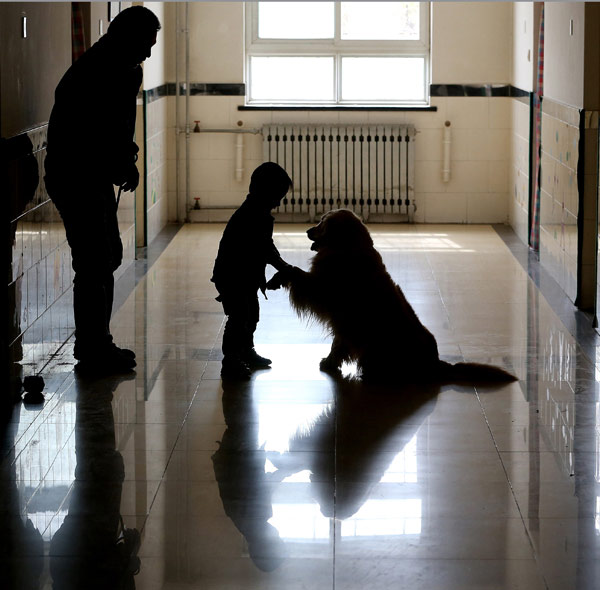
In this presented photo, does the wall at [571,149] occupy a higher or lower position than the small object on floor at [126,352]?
higher

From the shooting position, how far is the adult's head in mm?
4707

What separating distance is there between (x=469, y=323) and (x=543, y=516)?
2905mm

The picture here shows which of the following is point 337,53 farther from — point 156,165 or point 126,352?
point 126,352

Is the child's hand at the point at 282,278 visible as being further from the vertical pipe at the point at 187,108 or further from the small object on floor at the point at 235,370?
the vertical pipe at the point at 187,108

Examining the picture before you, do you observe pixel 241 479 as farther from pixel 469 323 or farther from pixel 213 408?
pixel 469 323

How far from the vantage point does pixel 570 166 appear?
6.92 meters

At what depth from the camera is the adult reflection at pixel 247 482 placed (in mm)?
3002

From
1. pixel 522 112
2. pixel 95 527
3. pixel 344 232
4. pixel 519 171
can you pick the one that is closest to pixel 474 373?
pixel 344 232

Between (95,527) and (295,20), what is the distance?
8114 millimetres

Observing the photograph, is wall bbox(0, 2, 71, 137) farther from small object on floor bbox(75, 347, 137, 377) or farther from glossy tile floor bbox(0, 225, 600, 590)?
glossy tile floor bbox(0, 225, 600, 590)

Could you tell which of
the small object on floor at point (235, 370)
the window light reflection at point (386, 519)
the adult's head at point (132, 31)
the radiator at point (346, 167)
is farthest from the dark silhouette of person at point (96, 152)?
the radiator at point (346, 167)

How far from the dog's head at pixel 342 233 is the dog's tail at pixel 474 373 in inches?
26.2

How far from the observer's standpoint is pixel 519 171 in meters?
9.74

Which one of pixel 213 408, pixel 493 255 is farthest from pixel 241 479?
pixel 493 255
